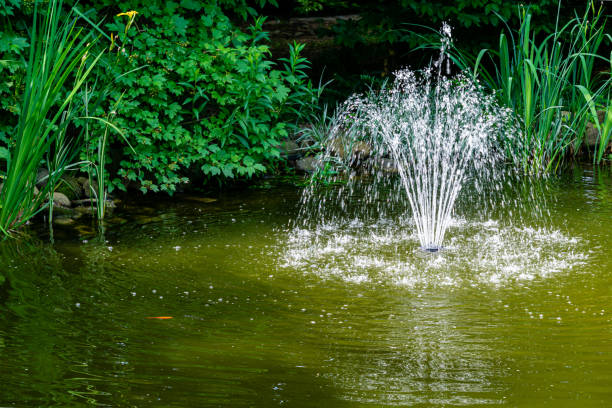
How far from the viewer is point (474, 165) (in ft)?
27.6

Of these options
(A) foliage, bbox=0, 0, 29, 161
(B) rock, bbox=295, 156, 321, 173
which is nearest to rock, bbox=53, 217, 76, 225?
(A) foliage, bbox=0, 0, 29, 161

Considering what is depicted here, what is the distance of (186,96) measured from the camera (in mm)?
7488

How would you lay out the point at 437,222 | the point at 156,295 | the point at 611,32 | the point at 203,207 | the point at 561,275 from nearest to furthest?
the point at 156,295
the point at 561,275
the point at 437,222
the point at 203,207
the point at 611,32

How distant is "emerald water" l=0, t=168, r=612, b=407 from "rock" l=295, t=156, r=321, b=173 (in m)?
2.08

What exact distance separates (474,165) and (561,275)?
380 cm

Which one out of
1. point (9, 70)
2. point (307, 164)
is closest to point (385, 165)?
point (307, 164)

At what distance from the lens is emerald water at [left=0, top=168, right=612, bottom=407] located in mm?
3125

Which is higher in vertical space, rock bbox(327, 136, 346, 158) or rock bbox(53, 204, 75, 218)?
rock bbox(327, 136, 346, 158)

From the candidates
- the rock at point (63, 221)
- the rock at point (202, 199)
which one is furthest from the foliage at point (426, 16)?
the rock at point (63, 221)

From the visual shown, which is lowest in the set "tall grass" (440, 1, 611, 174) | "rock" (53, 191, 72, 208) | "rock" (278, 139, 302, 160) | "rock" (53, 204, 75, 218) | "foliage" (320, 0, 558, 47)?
"rock" (53, 204, 75, 218)

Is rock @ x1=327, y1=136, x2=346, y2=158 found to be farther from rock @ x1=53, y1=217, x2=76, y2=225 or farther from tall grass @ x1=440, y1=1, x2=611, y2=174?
rock @ x1=53, y1=217, x2=76, y2=225

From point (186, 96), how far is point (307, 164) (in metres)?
1.68

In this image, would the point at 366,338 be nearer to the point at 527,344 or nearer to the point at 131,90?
the point at 527,344

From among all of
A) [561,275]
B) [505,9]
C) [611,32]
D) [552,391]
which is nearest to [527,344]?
[552,391]
